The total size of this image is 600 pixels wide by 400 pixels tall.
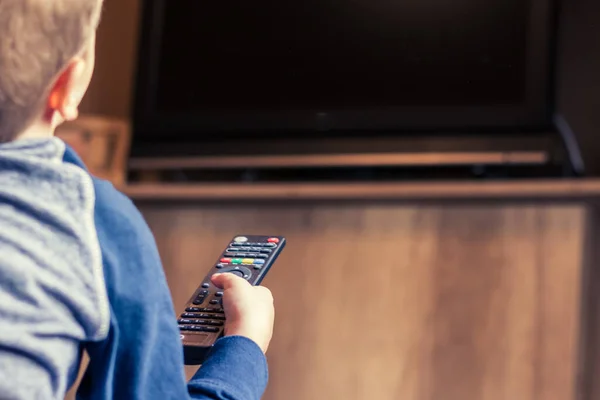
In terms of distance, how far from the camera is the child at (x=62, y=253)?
0.48 m

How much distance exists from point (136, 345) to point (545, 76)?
1054mm

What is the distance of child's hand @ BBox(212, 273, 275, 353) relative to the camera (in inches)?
25.4

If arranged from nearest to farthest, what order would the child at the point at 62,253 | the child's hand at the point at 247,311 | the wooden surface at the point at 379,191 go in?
the child at the point at 62,253 → the child's hand at the point at 247,311 → the wooden surface at the point at 379,191

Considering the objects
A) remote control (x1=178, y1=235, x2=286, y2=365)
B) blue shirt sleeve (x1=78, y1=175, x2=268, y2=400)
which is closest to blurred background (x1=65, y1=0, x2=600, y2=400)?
remote control (x1=178, y1=235, x2=286, y2=365)

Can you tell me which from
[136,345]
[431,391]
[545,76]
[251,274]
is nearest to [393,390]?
[431,391]

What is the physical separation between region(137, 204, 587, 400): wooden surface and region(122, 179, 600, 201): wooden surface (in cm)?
3

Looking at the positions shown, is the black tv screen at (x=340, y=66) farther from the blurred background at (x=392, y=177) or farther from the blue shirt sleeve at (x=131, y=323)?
the blue shirt sleeve at (x=131, y=323)

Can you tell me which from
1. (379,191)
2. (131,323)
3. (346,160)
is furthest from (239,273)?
(346,160)

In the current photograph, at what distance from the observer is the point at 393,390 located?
1.35 meters

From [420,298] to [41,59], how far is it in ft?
3.07

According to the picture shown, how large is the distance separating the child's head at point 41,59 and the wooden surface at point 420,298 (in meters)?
0.88

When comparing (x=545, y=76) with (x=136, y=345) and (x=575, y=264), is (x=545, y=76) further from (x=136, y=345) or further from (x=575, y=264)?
(x=136, y=345)

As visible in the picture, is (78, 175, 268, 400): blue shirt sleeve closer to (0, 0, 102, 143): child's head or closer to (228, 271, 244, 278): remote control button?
(0, 0, 102, 143): child's head

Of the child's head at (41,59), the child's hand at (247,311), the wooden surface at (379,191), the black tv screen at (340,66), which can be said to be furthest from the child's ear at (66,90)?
the black tv screen at (340,66)
